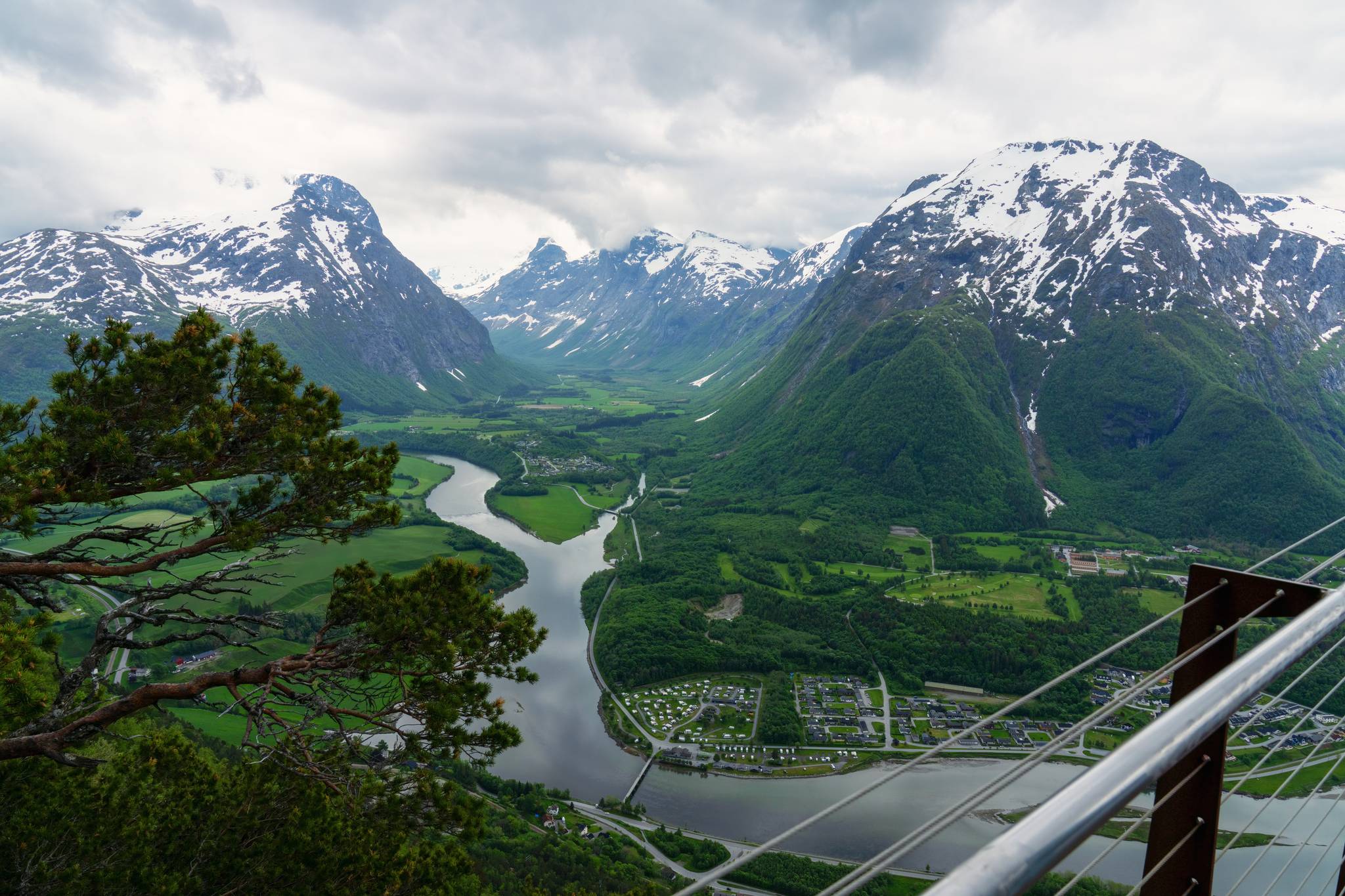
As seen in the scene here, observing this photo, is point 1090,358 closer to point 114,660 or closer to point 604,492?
point 604,492

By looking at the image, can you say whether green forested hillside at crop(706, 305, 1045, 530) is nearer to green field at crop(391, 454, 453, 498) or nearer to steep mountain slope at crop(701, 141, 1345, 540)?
steep mountain slope at crop(701, 141, 1345, 540)

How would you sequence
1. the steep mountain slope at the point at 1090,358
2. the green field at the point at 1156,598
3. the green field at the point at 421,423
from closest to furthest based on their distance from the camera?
1. the green field at the point at 1156,598
2. the steep mountain slope at the point at 1090,358
3. the green field at the point at 421,423

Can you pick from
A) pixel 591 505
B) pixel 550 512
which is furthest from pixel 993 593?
pixel 550 512

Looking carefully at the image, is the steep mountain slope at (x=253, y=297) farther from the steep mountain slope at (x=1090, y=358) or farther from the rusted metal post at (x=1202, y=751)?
the rusted metal post at (x=1202, y=751)

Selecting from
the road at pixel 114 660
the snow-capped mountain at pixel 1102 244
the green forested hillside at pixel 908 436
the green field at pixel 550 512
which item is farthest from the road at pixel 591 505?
the snow-capped mountain at pixel 1102 244

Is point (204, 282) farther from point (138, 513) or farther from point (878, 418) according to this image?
point (878, 418)

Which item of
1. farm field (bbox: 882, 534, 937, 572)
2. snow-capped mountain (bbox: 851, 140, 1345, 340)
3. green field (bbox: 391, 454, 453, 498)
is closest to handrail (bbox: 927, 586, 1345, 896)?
farm field (bbox: 882, 534, 937, 572)
